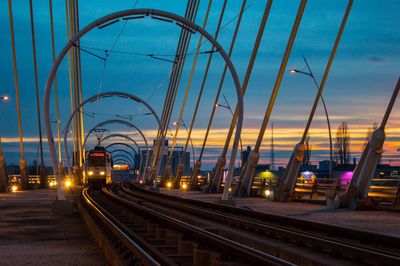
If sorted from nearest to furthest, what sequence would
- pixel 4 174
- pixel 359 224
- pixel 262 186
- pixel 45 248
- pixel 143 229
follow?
1. pixel 45 248
2. pixel 143 229
3. pixel 359 224
4. pixel 262 186
5. pixel 4 174

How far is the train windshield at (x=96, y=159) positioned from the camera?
61781 mm

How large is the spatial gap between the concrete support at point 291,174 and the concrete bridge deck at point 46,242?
40.2 ft

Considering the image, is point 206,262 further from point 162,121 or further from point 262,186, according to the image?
point 162,121

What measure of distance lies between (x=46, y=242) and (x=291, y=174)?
59.2 feet

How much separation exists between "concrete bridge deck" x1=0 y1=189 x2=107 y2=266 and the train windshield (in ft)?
126

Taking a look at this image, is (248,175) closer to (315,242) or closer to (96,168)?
(315,242)

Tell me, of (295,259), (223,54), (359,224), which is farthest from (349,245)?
(223,54)

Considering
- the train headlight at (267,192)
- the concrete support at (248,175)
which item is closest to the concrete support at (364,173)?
the train headlight at (267,192)

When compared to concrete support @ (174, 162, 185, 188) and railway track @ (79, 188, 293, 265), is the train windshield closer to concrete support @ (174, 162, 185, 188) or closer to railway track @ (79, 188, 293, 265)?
concrete support @ (174, 162, 185, 188)

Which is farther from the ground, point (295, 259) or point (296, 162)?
point (296, 162)

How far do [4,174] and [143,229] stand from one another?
3583 cm

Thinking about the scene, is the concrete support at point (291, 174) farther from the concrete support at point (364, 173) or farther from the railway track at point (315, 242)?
the railway track at point (315, 242)

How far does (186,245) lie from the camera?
12148 mm

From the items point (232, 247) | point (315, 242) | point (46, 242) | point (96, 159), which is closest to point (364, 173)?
point (315, 242)
